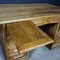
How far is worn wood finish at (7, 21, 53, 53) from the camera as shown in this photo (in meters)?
0.80

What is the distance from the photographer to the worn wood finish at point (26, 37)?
80cm

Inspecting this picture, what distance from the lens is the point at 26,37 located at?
91 centimetres

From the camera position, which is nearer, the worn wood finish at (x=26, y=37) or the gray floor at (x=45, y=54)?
the worn wood finish at (x=26, y=37)

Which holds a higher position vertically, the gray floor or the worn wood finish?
the worn wood finish

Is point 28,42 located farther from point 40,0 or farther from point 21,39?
point 40,0

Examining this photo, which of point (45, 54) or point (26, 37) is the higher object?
point (26, 37)

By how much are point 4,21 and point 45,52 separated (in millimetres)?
1045

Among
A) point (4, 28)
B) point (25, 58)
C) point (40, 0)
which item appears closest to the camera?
point (4, 28)

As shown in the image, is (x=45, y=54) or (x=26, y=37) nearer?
(x=26, y=37)

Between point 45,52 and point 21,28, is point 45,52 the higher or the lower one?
the lower one

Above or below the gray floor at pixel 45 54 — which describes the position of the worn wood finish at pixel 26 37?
above

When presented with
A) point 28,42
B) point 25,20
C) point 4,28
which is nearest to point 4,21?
point 4,28

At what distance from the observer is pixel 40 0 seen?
2.16 metres

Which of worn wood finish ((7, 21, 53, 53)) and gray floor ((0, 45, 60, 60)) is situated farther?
gray floor ((0, 45, 60, 60))
